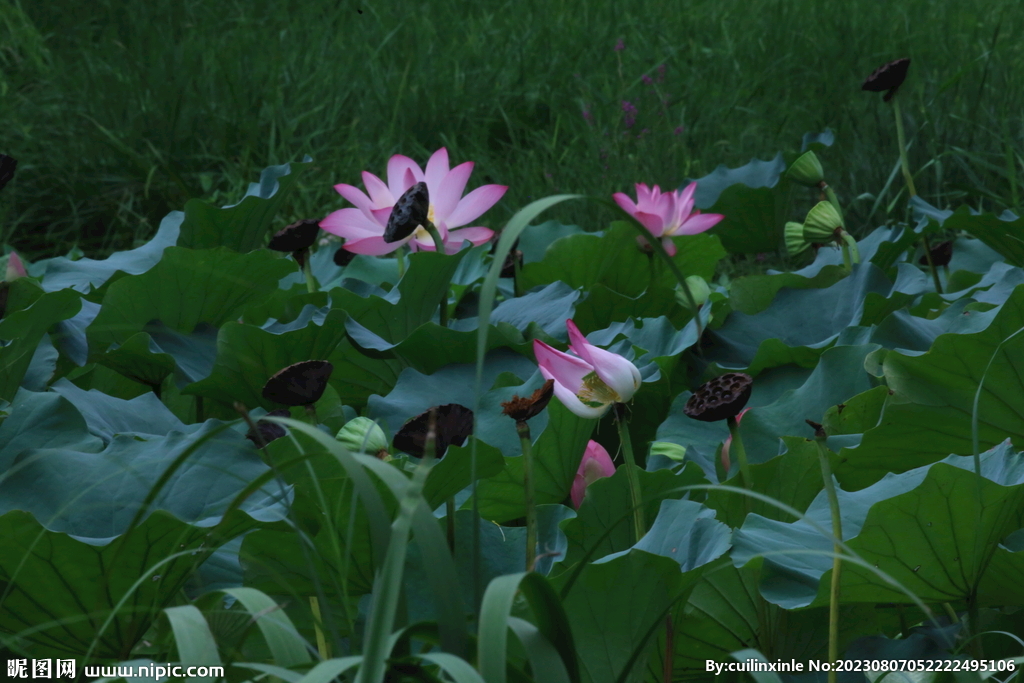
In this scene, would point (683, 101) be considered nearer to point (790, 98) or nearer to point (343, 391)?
point (790, 98)

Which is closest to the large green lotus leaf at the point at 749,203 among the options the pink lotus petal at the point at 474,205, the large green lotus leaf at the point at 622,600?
the pink lotus petal at the point at 474,205

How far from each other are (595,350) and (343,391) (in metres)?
0.75

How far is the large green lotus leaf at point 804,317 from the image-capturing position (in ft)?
4.89

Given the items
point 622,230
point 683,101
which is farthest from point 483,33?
point 622,230

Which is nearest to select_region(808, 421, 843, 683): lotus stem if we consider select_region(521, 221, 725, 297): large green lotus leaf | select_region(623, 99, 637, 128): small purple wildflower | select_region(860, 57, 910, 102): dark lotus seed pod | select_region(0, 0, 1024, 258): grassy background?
select_region(521, 221, 725, 297): large green lotus leaf

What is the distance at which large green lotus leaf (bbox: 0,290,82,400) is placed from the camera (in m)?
1.17

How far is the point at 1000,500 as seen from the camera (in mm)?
801

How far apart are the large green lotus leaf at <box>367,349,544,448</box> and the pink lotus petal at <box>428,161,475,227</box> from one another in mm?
218

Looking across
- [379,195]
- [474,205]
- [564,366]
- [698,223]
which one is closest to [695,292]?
[698,223]

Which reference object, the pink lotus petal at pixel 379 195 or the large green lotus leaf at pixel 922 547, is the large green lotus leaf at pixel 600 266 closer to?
the pink lotus petal at pixel 379 195

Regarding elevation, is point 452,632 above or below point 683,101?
above

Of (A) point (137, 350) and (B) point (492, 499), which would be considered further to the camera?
(A) point (137, 350)

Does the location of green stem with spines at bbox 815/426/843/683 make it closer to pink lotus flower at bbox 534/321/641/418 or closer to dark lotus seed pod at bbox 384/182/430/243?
pink lotus flower at bbox 534/321/641/418

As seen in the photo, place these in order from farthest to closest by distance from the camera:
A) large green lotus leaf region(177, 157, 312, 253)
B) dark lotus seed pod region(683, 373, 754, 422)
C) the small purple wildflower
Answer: the small purple wildflower
large green lotus leaf region(177, 157, 312, 253)
dark lotus seed pod region(683, 373, 754, 422)
